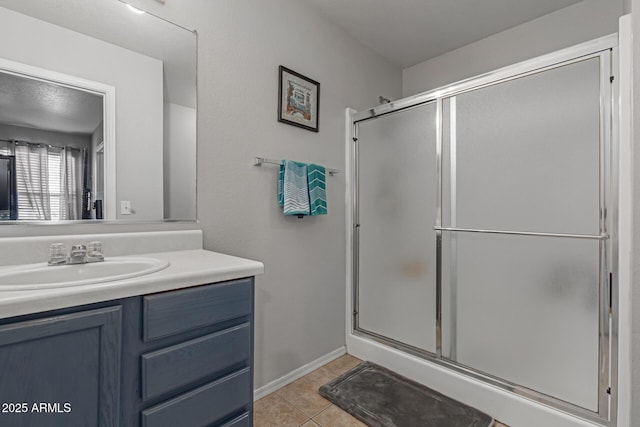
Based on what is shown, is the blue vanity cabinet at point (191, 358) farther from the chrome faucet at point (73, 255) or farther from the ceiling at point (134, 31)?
the ceiling at point (134, 31)

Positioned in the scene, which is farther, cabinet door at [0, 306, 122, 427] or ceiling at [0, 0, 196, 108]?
ceiling at [0, 0, 196, 108]

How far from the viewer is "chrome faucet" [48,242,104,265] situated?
1.07m

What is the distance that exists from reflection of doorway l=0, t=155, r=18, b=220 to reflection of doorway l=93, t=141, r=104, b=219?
24cm

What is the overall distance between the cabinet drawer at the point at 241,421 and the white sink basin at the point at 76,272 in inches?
23.5

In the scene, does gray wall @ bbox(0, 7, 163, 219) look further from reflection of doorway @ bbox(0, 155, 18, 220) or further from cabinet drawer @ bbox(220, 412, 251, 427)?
cabinet drawer @ bbox(220, 412, 251, 427)

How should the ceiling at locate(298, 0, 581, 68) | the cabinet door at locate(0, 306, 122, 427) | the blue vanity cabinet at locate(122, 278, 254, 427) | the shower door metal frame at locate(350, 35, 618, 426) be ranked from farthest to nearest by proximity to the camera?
1. the ceiling at locate(298, 0, 581, 68)
2. the shower door metal frame at locate(350, 35, 618, 426)
3. the blue vanity cabinet at locate(122, 278, 254, 427)
4. the cabinet door at locate(0, 306, 122, 427)

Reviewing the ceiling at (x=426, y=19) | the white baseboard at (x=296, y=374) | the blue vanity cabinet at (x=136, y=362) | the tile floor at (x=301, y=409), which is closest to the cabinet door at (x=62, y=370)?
the blue vanity cabinet at (x=136, y=362)

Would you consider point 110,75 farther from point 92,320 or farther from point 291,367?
point 291,367

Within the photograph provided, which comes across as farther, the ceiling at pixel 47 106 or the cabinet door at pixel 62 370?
the ceiling at pixel 47 106

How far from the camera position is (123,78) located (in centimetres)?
133

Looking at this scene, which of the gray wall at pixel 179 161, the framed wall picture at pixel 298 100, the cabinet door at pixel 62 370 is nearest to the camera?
the cabinet door at pixel 62 370

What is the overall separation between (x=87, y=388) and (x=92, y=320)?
0.18 meters

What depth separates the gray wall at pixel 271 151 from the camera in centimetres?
159

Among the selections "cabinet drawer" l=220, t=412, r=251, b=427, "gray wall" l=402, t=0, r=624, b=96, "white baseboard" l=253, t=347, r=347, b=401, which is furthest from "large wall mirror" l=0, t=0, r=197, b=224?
"gray wall" l=402, t=0, r=624, b=96
